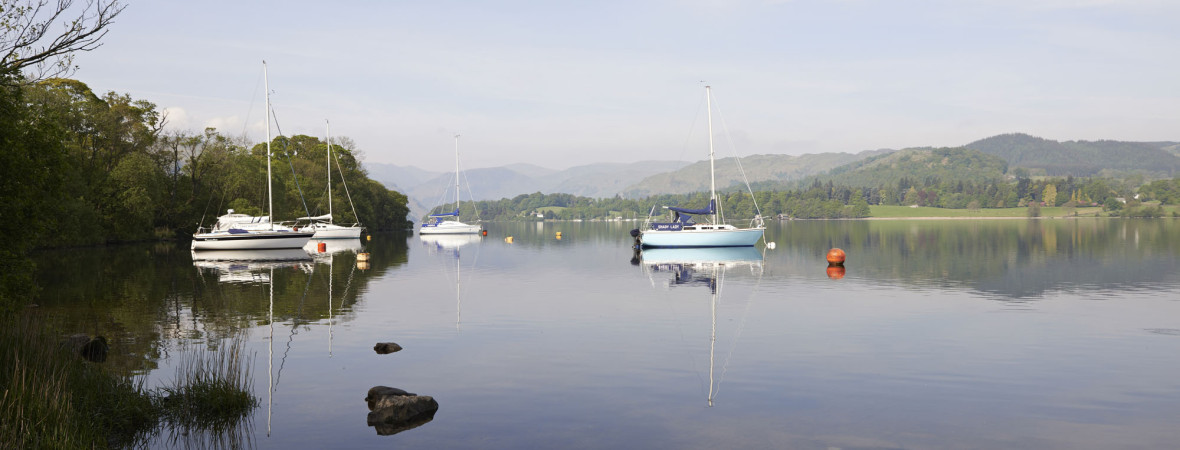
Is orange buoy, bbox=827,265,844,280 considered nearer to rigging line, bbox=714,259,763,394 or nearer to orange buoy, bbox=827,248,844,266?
orange buoy, bbox=827,248,844,266

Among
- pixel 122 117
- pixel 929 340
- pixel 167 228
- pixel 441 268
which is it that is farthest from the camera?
pixel 167 228

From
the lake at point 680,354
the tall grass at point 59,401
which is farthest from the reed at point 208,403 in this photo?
the lake at point 680,354

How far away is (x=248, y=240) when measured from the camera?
64.6m

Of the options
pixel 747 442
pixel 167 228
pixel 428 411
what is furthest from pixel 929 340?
pixel 167 228

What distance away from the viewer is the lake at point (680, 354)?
12430 millimetres

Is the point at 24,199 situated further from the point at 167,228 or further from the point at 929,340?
the point at 167,228

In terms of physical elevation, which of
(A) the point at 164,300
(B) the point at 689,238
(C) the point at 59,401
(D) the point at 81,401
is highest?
(B) the point at 689,238

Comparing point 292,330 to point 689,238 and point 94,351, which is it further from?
point 689,238

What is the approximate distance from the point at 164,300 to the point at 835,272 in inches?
1281

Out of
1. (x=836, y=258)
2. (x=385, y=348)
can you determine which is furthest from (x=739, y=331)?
(x=836, y=258)

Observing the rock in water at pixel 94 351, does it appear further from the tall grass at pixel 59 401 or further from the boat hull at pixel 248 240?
the boat hull at pixel 248 240

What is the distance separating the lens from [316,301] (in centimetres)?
2981

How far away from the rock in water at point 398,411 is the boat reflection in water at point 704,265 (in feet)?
21.7

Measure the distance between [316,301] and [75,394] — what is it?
17615mm
